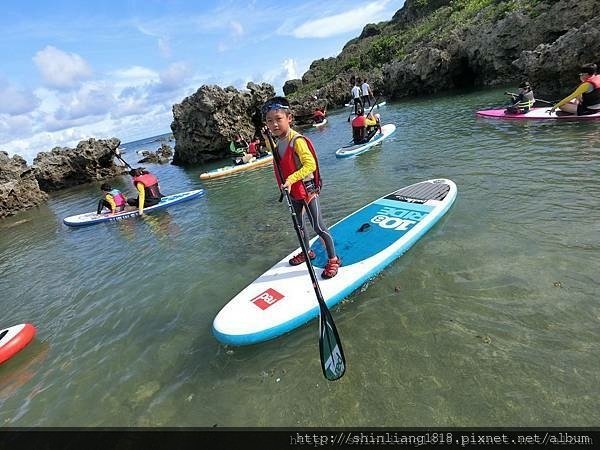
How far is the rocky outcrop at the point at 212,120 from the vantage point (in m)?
24.6

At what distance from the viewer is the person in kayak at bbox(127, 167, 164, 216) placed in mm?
12547

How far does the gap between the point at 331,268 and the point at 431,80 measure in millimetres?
31776

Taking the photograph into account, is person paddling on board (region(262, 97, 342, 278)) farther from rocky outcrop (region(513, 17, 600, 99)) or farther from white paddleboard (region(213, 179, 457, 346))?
rocky outcrop (region(513, 17, 600, 99))

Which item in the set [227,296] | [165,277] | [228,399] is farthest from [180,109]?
[228,399]

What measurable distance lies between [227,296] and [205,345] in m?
1.19

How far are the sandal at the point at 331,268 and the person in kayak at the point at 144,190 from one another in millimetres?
9404

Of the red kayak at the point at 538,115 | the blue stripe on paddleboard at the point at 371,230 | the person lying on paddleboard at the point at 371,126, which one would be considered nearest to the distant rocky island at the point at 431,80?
the red kayak at the point at 538,115

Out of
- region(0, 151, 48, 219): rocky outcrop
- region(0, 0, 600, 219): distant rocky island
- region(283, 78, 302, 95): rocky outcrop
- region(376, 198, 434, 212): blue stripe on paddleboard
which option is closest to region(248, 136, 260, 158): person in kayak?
region(0, 0, 600, 219): distant rocky island

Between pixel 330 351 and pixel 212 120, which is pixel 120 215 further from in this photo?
pixel 212 120

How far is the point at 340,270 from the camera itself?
529 centimetres

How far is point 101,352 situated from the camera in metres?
5.28

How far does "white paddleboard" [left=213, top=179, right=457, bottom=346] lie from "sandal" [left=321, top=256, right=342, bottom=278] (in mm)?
98

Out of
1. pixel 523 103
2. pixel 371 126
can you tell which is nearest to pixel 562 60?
pixel 523 103
